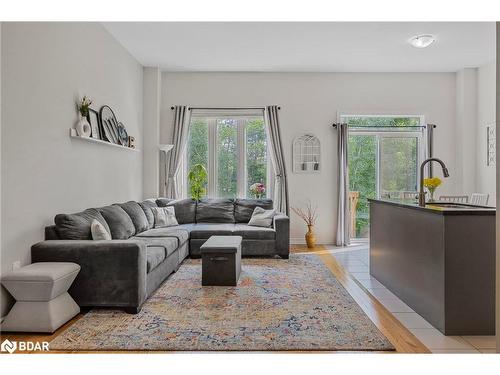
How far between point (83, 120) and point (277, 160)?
3.35m

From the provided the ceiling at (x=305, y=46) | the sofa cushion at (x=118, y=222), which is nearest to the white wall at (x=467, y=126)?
the ceiling at (x=305, y=46)

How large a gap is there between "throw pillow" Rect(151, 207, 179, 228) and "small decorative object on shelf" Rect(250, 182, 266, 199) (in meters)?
1.46

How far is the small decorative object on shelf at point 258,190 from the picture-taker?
6.53 m

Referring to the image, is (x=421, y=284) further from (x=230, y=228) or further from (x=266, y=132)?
(x=266, y=132)

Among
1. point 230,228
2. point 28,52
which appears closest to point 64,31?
point 28,52

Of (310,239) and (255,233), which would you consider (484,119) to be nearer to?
(310,239)

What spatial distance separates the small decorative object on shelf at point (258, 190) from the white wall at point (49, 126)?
7.51 ft

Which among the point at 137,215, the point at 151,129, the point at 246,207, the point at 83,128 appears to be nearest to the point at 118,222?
the point at 137,215

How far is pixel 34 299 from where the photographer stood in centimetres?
271

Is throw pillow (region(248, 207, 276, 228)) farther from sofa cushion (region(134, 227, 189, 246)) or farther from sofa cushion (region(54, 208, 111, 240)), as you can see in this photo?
sofa cushion (region(54, 208, 111, 240))

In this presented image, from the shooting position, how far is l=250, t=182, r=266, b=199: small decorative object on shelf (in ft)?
21.4

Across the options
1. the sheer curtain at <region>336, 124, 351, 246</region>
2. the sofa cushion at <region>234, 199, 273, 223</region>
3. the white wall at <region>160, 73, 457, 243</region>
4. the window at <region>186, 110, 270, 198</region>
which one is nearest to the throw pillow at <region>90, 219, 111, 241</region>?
the sofa cushion at <region>234, 199, 273, 223</region>

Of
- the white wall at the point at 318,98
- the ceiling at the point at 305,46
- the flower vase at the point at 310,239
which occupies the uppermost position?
the ceiling at the point at 305,46

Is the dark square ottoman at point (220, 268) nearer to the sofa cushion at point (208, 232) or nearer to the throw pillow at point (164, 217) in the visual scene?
the sofa cushion at point (208, 232)
